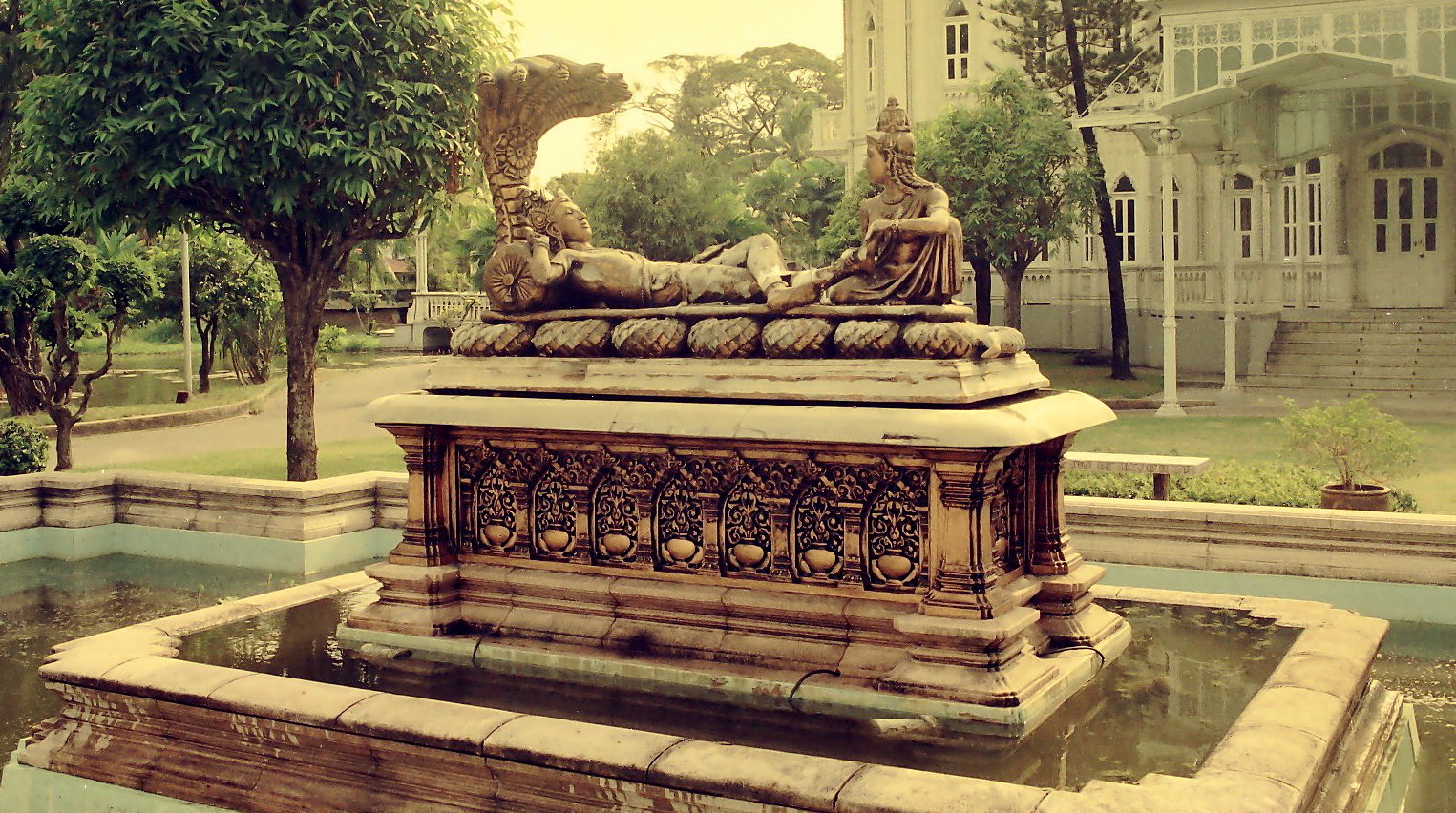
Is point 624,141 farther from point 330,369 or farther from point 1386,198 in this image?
point 1386,198

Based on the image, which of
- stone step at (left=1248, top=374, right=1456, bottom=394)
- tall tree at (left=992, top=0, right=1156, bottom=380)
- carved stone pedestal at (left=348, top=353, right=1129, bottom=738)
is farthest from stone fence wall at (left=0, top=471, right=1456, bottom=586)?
tall tree at (left=992, top=0, right=1156, bottom=380)

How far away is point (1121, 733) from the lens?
14.9ft

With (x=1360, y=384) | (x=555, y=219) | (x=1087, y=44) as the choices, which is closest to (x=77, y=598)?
(x=555, y=219)

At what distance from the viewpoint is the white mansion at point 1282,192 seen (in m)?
19.2

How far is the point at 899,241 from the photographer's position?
520cm

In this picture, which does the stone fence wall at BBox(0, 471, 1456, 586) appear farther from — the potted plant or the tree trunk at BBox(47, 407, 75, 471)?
the tree trunk at BBox(47, 407, 75, 471)

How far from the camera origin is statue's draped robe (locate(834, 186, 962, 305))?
5129 millimetres

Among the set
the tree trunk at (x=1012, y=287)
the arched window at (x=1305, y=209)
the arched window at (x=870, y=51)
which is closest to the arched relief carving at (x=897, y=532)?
the tree trunk at (x=1012, y=287)

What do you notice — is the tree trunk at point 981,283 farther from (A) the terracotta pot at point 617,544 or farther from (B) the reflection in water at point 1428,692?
(A) the terracotta pot at point 617,544

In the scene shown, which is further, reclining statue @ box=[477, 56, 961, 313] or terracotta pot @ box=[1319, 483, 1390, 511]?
terracotta pot @ box=[1319, 483, 1390, 511]

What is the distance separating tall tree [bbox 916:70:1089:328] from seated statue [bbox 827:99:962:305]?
58.3 ft

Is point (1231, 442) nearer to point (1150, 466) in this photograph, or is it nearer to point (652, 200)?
point (1150, 466)

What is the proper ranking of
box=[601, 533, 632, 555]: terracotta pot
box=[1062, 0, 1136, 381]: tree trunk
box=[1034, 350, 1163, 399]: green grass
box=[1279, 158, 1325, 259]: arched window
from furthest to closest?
box=[1279, 158, 1325, 259]: arched window, box=[1062, 0, 1136, 381]: tree trunk, box=[1034, 350, 1163, 399]: green grass, box=[601, 533, 632, 555]: terracotta pot

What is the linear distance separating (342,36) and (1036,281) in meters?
20.7
